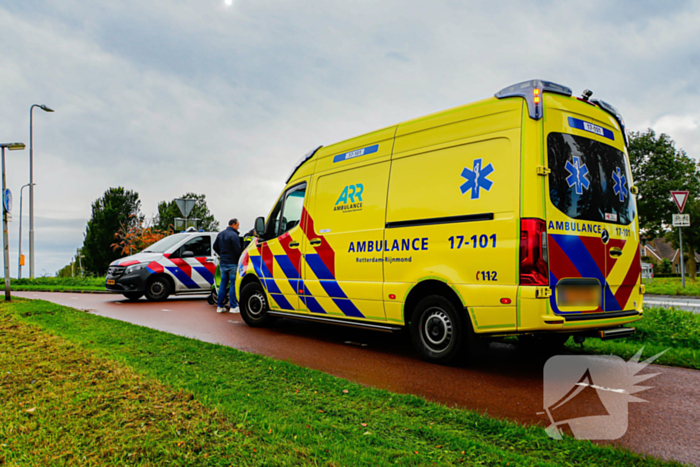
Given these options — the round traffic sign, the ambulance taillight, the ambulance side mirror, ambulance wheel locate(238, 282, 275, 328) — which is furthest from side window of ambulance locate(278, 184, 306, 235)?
the round traffic sign

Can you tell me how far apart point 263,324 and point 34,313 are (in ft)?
14.5

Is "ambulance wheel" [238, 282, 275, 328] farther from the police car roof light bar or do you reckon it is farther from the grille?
the grille

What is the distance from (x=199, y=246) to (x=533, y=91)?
1068 centimetres

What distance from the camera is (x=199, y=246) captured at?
13.5 metres

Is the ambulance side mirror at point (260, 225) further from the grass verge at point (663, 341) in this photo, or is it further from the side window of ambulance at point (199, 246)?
the side window of ambulance at point (199, 246)

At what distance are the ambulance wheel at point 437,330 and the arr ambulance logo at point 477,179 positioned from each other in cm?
117

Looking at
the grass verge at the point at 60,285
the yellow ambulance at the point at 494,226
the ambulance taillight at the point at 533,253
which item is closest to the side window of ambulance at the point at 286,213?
the yellow ambulance at the point at 494,226

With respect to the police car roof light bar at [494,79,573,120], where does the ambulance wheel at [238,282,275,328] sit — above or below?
below

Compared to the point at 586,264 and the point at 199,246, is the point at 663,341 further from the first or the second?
the point at 199,246

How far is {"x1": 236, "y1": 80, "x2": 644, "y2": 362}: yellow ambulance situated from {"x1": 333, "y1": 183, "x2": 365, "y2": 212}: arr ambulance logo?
0.02m

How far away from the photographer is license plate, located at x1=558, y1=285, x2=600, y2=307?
181 inches

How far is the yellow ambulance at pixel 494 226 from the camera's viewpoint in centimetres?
459

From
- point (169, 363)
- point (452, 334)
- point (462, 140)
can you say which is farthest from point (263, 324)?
point (462, 140)

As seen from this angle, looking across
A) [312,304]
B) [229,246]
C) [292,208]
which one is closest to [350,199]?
[292,208]
